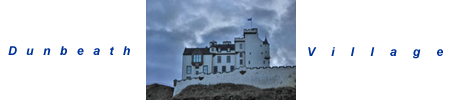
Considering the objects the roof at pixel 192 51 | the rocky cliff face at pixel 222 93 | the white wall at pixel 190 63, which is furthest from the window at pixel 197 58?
the rocky cliff face at pixel 222 93

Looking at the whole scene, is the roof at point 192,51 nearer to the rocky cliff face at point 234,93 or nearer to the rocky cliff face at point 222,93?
the rocky cliff face at point 222,93

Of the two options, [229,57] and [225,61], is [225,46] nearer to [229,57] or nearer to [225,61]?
[229,57]

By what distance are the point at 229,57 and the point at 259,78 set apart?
29.8ft

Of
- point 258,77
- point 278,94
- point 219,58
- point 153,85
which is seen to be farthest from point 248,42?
point 278,94

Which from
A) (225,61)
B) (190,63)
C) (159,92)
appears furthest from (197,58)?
(159,92)

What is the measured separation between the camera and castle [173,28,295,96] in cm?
3859

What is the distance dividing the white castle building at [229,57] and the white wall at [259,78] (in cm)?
477

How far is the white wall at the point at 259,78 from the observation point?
35781mm

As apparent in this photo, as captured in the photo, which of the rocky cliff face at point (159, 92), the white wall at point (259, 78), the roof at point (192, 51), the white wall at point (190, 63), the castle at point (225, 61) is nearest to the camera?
the white wall at point (259, 78)

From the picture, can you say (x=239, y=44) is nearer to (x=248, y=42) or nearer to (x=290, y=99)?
(x=248, y=42)

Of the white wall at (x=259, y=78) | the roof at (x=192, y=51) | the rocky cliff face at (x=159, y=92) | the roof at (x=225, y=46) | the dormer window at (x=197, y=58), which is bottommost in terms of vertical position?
the rocky cliff face at (x=159, y=92)

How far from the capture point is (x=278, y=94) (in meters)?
29.6

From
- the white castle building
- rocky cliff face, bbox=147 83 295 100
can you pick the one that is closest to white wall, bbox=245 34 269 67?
the white castle building

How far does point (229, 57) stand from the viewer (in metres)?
45.6
